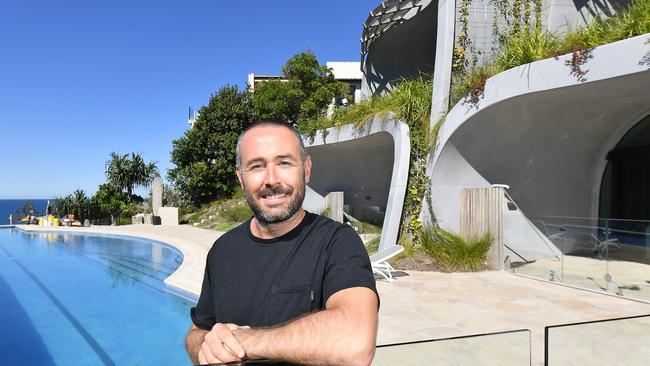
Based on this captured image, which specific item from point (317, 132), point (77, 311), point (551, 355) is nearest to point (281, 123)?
point (551, 355)

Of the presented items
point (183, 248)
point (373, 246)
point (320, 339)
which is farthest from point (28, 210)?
point (320, 339)

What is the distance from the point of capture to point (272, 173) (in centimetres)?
179

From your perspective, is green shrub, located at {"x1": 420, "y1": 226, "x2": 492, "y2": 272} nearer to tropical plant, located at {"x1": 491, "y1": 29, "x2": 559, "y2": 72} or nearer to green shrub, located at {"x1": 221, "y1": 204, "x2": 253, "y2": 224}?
tropical plant, located at {"x1": 491, "y1": 29, "x2": 559, "y2": 72}

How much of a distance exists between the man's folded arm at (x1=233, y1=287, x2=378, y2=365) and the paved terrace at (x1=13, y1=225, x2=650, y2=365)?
3.54m

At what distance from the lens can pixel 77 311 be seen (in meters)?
7.98

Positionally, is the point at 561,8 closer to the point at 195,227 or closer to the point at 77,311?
the point at 77,311

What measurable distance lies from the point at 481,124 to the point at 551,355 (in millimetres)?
7585

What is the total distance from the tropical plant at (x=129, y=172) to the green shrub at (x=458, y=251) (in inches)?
1021

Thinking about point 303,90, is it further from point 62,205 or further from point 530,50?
point 62,205

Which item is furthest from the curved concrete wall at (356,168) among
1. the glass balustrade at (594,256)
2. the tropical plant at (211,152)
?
the tropical plant at (211,152)

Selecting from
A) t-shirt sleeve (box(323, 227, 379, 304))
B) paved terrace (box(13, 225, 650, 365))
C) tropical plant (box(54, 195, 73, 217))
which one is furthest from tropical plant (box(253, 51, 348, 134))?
t-shirt sleeve (box(323, 227, 379, 304))

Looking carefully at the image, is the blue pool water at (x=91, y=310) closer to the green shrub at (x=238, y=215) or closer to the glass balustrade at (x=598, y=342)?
the glass balustrade at (x=598, y=342)

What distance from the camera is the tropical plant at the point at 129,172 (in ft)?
99.2

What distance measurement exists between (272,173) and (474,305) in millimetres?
5481
